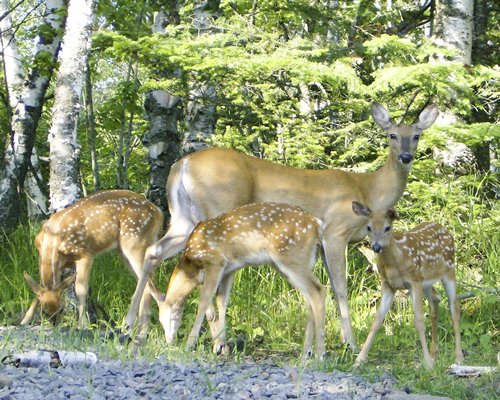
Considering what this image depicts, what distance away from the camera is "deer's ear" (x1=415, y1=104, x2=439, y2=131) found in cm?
941

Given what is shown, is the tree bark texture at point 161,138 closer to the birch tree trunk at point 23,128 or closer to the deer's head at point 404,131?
the birch tree trunk at point 23,128

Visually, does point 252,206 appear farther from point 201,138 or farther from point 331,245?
point 201,138

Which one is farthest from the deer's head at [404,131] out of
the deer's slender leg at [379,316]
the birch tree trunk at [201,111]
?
the birch tree trunk at [201,111]

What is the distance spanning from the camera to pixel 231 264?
7.96 metres

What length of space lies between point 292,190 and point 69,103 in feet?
8.12

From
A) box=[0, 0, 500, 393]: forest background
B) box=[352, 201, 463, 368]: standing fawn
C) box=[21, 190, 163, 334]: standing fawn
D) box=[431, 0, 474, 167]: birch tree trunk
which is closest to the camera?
box=[352, 201, 463, 368]: standing fawn

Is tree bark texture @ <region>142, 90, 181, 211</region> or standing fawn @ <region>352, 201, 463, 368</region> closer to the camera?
standing fawn @ <region>352, 201, 463, 368</region>

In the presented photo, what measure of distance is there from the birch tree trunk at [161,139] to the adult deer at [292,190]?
2573 millimetres

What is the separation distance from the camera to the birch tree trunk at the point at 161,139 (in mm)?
11688

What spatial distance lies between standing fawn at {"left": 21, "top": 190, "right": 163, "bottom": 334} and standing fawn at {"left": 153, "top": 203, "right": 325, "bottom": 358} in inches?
32.4

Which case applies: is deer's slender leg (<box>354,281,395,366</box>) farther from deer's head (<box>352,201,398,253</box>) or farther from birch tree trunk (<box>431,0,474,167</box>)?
birch tree trunk (<box>431,0,474,167</box>)

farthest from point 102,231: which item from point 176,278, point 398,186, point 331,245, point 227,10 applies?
point 227,10

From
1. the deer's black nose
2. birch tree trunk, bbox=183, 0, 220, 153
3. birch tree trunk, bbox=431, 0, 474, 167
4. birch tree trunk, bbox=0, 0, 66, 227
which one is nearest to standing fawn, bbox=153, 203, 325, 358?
the deer's black nose

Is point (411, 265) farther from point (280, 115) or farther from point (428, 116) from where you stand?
point (280, 115)
